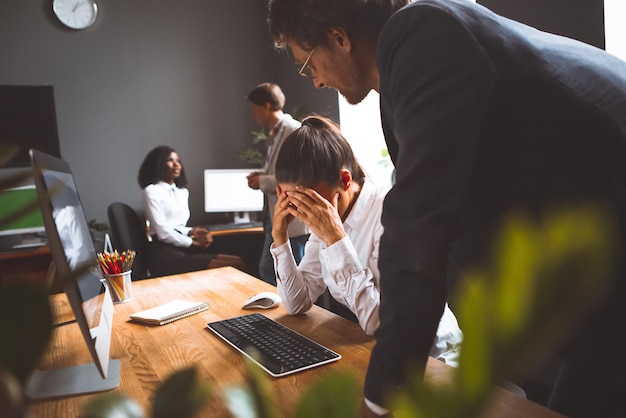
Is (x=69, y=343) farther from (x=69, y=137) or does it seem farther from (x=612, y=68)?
(x=69, y=137)

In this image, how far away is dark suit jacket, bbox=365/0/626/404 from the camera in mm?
748

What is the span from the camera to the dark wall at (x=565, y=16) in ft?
6.75

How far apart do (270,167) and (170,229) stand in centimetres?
95

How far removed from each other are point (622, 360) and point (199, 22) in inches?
190

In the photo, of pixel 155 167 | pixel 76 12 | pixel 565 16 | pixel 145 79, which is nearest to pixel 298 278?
pixel 565 16

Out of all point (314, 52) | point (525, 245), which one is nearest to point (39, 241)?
point (314, 52)

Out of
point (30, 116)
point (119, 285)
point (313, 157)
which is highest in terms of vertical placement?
point (30, 116)

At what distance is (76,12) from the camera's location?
440 centimetres

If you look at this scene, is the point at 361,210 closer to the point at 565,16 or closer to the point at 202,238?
the point at 565,16

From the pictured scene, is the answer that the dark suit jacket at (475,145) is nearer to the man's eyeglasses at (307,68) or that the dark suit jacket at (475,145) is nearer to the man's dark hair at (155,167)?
the man's eyeglasses at (307,68)

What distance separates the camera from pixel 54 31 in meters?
4.36

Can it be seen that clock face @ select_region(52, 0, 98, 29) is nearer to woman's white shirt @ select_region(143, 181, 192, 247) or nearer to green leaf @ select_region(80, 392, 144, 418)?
woman's white shirt @ select_region(143, 181, 192, 247)

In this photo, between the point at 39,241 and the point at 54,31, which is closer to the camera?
the point at 39,241

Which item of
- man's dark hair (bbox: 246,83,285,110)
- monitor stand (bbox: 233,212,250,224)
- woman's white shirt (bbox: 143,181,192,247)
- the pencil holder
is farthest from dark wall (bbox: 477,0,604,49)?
monitor stand (bbox: 233,212,250,224)
